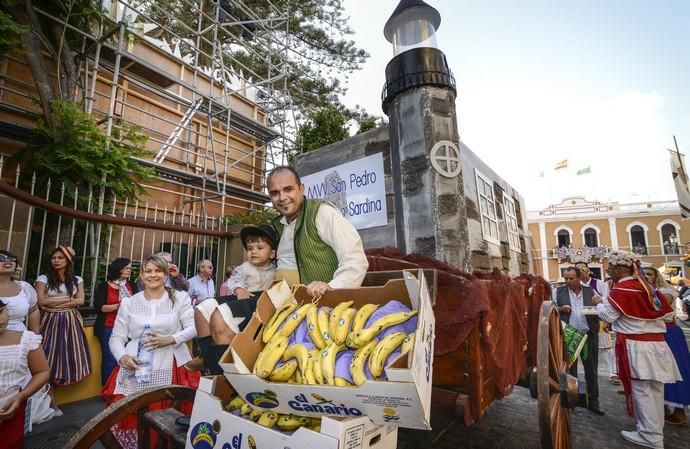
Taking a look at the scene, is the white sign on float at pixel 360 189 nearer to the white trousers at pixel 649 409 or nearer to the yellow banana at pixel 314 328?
the yellow banana at pixel 314 328

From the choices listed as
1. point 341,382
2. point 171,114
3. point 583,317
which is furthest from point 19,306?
point 171,114

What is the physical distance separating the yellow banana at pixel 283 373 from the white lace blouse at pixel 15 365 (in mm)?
2267

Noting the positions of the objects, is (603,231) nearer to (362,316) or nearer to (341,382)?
(362,316)

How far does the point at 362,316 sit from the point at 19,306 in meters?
3.70

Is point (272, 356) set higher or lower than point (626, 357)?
higher

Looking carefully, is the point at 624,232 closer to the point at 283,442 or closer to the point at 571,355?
the point at 571,355

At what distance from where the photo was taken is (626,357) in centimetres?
392

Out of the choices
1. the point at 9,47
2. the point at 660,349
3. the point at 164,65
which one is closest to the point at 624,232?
the point at 660,349

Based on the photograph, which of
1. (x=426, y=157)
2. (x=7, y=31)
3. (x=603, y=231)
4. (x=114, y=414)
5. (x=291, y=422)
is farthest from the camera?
(x=603, y=231)

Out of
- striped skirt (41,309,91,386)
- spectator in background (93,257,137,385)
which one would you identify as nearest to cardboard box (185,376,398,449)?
spectator in background (93,257,137,385)

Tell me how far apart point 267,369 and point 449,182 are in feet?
11.2

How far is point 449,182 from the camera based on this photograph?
421cm

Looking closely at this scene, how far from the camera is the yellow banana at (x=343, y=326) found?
1.52 m

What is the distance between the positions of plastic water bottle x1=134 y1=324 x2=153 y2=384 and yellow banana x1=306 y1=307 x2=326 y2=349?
1923 millimetres
